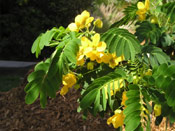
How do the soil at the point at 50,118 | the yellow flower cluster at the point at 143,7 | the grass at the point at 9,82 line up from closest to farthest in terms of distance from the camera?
the yellow flower cluster at the point at 143,7 → the soil at the point at 50,118 → the grass at the point at 9,82

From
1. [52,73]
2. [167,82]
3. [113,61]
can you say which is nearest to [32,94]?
[52,73]

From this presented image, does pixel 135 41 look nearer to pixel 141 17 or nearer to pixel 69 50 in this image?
pixel 69 50

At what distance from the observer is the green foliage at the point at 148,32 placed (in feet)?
4.61

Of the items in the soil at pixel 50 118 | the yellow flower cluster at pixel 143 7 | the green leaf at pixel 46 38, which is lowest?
the soil at pixel 50 118

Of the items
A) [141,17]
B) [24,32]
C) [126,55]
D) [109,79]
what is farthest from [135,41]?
[24,32]

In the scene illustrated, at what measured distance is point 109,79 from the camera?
1.09 m

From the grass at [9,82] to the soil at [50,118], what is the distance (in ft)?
5.29

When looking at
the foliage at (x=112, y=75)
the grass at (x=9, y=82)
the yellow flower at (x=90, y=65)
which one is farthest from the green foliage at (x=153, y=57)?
the grass at (x=9, y=82)

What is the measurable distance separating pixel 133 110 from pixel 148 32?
1.76 ft

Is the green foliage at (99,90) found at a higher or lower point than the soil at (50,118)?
higher

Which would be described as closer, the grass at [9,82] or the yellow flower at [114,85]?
the yellow flower at [114,85]

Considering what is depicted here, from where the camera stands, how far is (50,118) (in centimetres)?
307

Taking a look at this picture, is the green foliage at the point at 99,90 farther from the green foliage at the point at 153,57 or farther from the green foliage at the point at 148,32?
the green foliage at the point at 148,32

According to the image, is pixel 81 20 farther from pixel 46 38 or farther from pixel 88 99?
pixel 88 99
